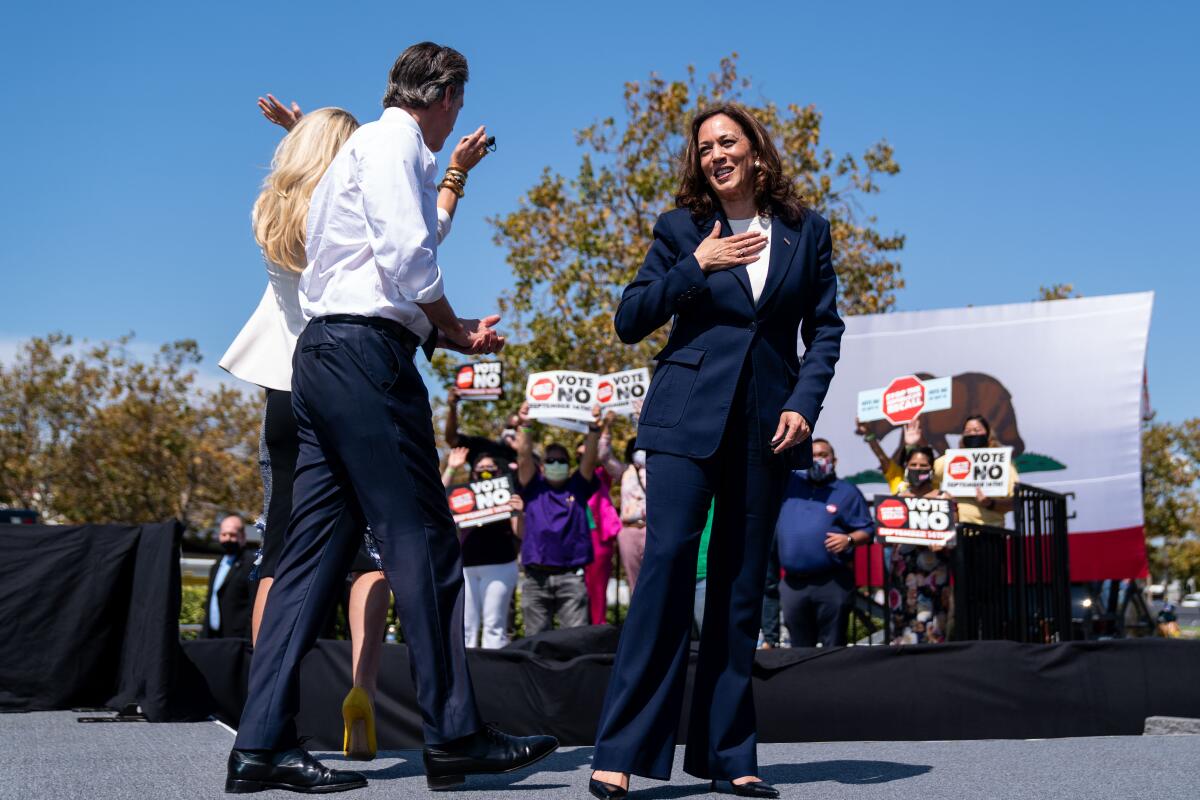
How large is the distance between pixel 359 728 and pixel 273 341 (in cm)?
118

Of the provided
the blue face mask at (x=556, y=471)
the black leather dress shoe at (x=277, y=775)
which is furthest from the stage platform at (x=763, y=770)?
the blue face mask at (x=556, y=471)

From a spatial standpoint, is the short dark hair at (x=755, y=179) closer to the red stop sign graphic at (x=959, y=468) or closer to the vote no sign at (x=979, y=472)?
the vote no sign at (x=979, y=472)

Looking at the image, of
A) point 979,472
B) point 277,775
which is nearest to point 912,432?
point 979,472

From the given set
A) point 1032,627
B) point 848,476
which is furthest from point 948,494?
point 848,476

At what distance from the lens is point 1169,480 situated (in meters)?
43.4

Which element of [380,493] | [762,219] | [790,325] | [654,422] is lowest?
[380,493]

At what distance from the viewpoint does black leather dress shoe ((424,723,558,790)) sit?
3047mm

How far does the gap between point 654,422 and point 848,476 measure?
1115 cm

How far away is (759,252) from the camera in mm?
3406


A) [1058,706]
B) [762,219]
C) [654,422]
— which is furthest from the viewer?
[1058,706]

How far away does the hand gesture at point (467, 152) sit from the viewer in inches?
146

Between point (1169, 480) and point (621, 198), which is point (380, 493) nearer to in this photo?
point (621, 198)

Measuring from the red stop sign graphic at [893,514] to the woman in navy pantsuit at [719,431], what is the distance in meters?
4.75

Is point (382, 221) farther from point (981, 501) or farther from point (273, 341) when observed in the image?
point (981, 501)
